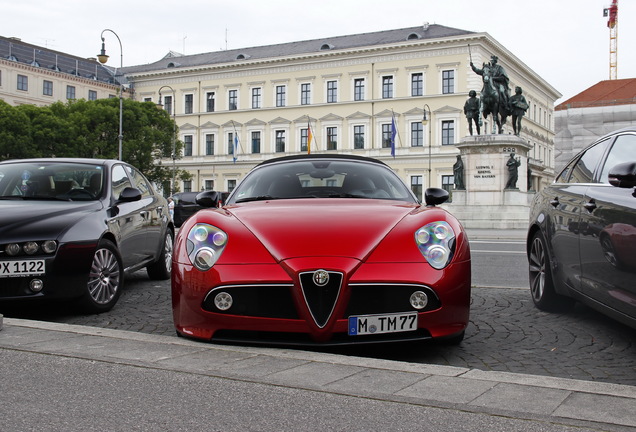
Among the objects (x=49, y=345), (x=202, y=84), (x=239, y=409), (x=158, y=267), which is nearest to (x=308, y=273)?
(x=239, y=409)

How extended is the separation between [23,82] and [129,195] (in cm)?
6984

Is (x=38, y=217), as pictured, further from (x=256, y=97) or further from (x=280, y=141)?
(x=256, y=97)

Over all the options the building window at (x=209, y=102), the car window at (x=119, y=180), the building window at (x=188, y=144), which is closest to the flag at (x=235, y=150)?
the building window at (x=209, y=102)

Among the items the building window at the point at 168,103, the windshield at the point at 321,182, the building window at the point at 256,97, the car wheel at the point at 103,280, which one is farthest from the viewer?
the building window at the point at 168,103

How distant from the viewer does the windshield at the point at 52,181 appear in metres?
7.02

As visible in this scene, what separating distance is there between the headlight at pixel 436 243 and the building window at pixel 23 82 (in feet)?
239

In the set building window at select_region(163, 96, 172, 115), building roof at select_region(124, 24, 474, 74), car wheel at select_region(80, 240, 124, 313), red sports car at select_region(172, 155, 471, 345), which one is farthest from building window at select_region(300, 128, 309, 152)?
red sports car at select_region(172, 155, 471, 345)

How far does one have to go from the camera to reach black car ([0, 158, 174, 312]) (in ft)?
19.0

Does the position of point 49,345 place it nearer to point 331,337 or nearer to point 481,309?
point 331,337

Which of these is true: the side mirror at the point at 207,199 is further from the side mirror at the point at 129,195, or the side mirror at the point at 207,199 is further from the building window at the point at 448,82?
the building window at the point at 448,82

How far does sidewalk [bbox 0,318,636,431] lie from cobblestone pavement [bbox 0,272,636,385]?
0.75 m

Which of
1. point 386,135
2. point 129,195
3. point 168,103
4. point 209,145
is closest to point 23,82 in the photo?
point 168,103

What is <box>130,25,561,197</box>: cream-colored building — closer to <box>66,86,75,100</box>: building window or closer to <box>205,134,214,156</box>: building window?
<box>205,134,214,156</box>: building window

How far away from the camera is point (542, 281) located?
6.56 m
